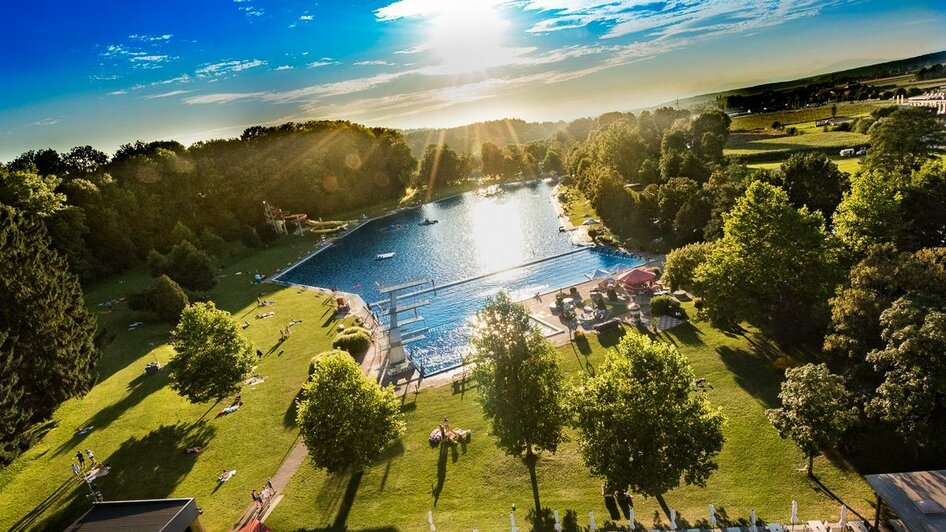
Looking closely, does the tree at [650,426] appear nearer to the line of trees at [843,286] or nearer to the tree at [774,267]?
the line of trees at [843,286]

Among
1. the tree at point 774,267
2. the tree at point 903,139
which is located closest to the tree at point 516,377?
the tree at point 774,267

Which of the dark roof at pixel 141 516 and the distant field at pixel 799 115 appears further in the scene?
the distant field at pixel 799 115

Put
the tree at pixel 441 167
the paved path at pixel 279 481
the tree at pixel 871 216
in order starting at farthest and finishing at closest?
Result: the tree at pixel 441 167 → the tree at pixel 871 216 → the paved path at pixel 279 481

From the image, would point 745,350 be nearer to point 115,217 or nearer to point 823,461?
point 823,461

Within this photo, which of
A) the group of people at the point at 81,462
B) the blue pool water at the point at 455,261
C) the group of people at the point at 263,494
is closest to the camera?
the group of people at the point at 263,494

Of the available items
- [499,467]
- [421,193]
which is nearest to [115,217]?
[421,193]

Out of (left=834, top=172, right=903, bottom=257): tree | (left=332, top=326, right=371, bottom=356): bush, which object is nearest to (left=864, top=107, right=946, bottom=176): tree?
(left=834, top=172, right=903, bottom=257): tree

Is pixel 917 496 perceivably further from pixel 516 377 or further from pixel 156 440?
pixel 156 440
